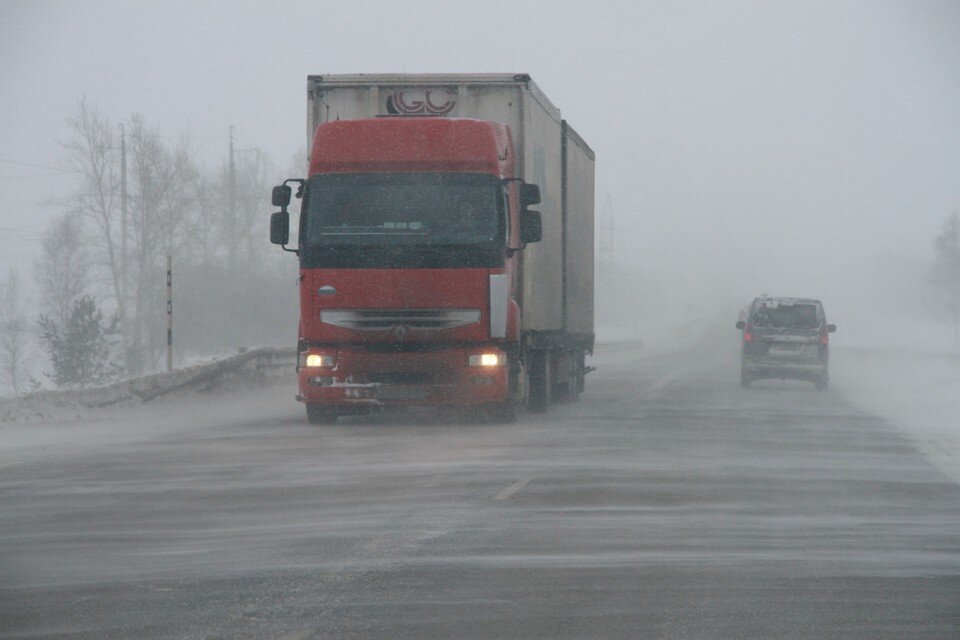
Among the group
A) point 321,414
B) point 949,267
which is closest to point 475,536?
point 321,414

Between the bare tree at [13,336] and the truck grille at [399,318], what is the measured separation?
64.5 m

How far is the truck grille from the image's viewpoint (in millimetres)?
17141

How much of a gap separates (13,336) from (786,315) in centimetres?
6759

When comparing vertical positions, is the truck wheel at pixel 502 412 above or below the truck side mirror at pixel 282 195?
below

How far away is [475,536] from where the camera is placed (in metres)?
8.98

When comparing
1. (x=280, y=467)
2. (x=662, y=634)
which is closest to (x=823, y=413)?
(x=280, y=467)

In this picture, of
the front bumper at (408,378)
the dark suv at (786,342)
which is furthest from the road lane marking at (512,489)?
the dark suv at (786,342)

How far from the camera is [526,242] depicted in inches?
696

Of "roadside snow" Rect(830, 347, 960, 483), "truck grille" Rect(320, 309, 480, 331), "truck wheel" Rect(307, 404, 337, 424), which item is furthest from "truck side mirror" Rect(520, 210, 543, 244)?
"roadside snow" Rect(830, 347, 960, 483)

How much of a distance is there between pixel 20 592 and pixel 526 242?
11.2 m

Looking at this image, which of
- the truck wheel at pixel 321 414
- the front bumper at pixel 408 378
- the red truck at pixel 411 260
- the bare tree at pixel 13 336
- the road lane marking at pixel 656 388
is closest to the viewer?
the red truck at pixel 411 260

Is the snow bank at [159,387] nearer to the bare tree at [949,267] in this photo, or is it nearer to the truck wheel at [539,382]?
the truck wheel at [539,382]

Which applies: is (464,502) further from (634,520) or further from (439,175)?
(439,175)

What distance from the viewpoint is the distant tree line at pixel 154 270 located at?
62.2 meters
